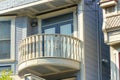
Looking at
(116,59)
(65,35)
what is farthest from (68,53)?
(116,59)

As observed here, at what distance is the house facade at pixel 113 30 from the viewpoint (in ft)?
74.1

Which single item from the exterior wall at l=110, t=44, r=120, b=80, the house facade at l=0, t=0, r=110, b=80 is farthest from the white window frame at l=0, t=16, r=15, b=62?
the exterior wall at l=110, t=44, r=120, b=80

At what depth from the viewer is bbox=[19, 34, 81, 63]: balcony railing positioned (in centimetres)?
2420

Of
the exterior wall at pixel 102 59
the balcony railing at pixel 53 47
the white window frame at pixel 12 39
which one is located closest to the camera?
the balcony railing at pixel 53 47

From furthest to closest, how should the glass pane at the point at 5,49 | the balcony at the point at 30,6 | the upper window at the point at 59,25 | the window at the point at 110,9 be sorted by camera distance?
1. the glass pane at the point at 5,49
2. the upper window at the point at 59,25
3. the balcony at the point at 30,6
4. the window at the point at 110,9

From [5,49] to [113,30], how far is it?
249 inches

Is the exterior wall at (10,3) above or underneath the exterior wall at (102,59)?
above

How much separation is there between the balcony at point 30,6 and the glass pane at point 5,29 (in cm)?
57

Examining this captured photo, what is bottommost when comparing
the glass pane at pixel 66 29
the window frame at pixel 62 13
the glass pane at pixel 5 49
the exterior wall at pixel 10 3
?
the glass pane at pixel 5 49

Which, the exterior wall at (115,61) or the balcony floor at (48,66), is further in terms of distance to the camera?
the balcony floor at (48,66)

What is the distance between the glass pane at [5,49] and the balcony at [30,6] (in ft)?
4.65

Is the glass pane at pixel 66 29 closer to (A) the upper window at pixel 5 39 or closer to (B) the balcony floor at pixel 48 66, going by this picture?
(B) the balcony floor at pixel 48 66

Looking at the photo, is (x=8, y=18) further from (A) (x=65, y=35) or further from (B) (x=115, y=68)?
(B) (x=115, y=68)

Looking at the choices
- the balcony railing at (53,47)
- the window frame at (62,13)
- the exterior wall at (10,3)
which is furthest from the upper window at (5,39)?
the balcony railing at (53,47)
